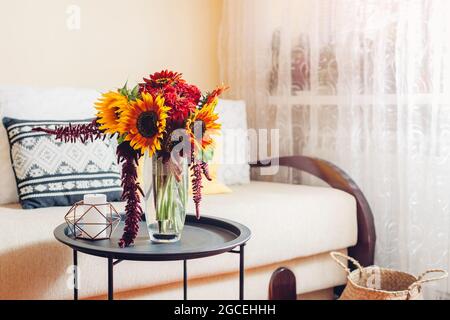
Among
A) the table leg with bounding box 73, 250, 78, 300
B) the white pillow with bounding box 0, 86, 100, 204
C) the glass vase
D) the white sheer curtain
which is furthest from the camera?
the white sheer curtain

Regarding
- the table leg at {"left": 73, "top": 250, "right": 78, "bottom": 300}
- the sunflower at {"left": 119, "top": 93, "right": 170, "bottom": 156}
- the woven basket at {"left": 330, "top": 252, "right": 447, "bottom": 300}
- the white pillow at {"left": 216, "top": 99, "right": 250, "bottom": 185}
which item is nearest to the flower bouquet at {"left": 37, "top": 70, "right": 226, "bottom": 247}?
the sunflower at {"left": 119, "top": 93, "right": 170, "bottom": 156}

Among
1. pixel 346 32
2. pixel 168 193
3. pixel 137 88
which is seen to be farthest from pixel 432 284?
pixel 137 88

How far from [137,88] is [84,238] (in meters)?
0.40

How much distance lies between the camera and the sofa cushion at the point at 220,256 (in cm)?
156

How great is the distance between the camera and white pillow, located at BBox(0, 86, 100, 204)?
1981 millimetres

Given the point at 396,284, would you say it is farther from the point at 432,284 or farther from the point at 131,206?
the point at 131,206

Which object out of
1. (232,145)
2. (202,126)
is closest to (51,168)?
(202,126)

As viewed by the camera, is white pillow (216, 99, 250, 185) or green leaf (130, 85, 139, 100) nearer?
green leaf (130, 85, 139, 100)

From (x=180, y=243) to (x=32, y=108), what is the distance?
89cm

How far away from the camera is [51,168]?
→ 1.89 metres

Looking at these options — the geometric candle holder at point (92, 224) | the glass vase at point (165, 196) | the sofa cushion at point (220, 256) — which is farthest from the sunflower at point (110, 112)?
the sofa cushion at point (220, 256)

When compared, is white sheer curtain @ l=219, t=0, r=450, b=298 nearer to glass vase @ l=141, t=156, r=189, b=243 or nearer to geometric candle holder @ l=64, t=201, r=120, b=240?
glass vase @ l=141, t=156, r=189, b=243

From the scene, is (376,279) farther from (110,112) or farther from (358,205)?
(110,112)

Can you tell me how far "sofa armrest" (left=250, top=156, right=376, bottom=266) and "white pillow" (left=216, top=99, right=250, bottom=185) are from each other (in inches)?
11.8
